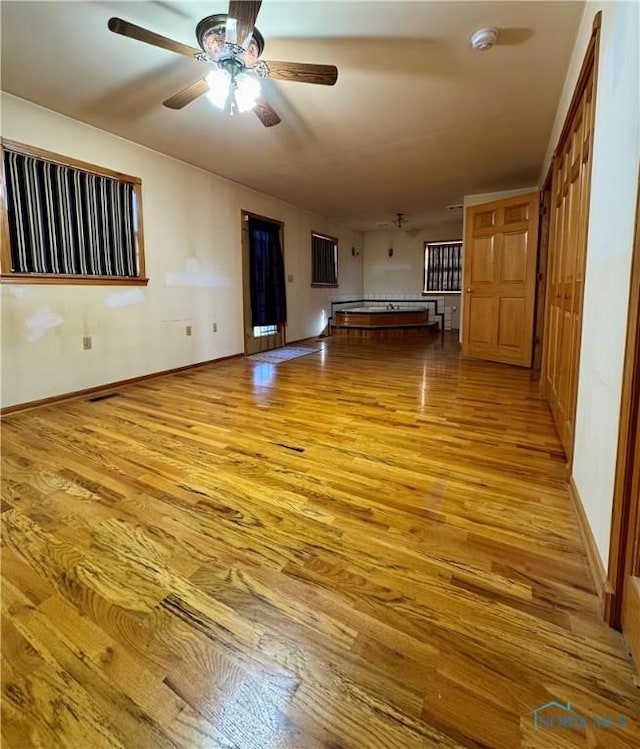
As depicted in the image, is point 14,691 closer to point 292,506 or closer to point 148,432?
point 292,506

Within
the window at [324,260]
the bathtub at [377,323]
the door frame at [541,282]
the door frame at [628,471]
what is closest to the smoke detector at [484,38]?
the door frame at [628,471]

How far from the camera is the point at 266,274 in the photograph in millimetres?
5910

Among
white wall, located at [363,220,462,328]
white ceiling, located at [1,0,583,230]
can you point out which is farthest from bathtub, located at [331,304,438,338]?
white ceiling, located at [1,0,583,230]

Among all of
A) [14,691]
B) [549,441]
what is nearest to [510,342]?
[549,441]

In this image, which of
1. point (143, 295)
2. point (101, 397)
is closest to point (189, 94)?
point (143, 295)

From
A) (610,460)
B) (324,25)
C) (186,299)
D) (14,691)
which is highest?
(324,25)

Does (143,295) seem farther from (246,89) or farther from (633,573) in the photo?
(633,573)

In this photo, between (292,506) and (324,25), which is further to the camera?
(324,25)

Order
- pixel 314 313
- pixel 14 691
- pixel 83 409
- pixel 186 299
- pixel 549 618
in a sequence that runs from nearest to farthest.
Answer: pixel 14 691 < pixel 549 618 < pixel 83 409 < pixel 186 299 < pixel 314 313

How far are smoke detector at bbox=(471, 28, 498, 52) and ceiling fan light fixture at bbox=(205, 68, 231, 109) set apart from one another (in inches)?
57.9

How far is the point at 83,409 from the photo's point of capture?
309 centimetres

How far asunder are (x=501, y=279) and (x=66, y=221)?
4.62m

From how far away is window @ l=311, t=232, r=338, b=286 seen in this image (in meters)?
7.34

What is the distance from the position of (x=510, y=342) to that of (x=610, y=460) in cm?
384
